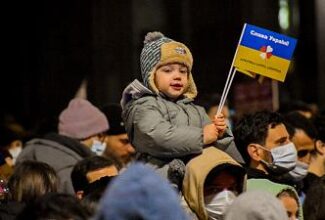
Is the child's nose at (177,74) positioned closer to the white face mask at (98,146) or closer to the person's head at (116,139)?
the person's head at (116,139)

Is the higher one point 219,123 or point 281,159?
point 219,123

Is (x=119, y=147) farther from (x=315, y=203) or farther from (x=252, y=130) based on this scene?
(x=315, y=203)

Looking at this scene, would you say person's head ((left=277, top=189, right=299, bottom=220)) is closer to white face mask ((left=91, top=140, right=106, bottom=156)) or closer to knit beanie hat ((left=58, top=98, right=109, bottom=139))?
knit beanie hat ((left=58, top=98, right=109, bottom=139))

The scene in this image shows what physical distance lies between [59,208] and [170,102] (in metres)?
1.77

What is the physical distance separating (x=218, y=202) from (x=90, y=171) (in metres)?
1.74

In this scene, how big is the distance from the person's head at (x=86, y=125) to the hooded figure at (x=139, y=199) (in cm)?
520

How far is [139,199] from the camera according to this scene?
4.13 metres

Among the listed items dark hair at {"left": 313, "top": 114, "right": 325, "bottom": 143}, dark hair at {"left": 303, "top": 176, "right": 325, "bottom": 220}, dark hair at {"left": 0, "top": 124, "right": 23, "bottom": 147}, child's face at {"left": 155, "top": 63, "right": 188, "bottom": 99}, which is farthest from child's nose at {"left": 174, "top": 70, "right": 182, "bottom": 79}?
dark hair at {"left": 0, "top": 124, "right": 23, "bottom": 147}

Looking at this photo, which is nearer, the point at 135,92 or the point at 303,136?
the point at 135,92

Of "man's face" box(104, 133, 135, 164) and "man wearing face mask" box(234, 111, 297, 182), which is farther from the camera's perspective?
"man's face" box(104, 133, 135, 164)

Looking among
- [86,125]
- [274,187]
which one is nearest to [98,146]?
[86,125]

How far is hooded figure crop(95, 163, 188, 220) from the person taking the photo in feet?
13.4

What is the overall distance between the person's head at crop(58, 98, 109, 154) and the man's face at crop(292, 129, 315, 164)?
5.41ft

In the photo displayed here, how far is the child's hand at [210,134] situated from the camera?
6203 mm
